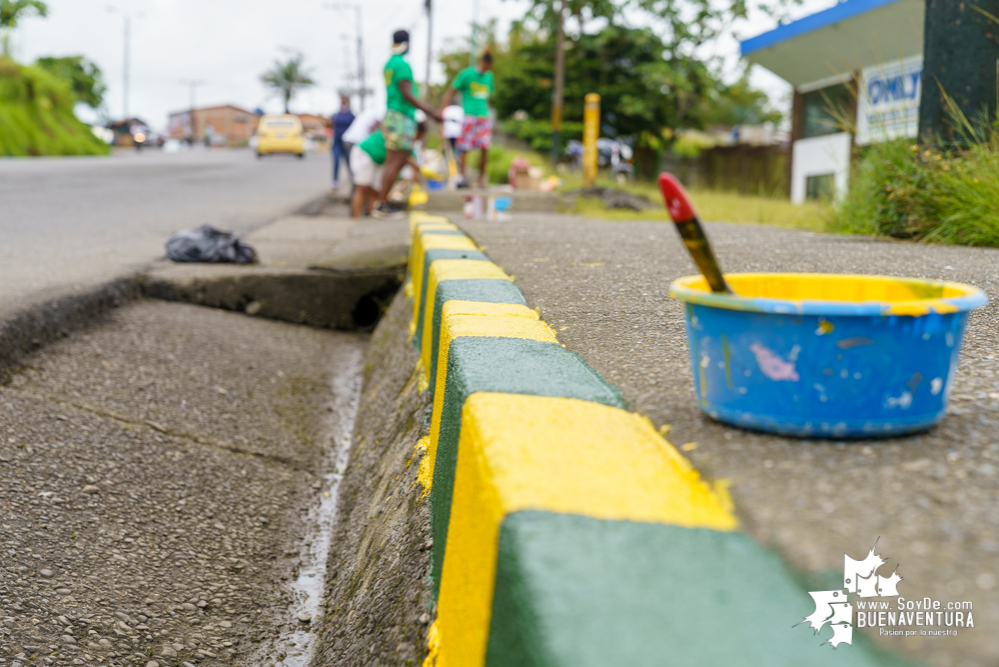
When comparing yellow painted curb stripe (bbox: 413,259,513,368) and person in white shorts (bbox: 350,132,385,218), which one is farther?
person in white shorts (bbox: 350,132,385,218)

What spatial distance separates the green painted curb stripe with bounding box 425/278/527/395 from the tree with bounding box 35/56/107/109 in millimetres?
52891

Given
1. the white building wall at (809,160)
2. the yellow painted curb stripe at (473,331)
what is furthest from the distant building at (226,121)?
the yellow painted curb stripe at (473,331)

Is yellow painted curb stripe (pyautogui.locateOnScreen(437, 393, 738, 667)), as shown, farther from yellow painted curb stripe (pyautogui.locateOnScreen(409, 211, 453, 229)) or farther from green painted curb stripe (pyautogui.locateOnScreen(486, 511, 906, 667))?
yellow painted curb stripe (pyautogui.locateOnScreen(409, 211, 453, 229))

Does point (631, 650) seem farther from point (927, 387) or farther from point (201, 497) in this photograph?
point (201, 497)

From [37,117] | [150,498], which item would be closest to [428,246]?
[150,498]

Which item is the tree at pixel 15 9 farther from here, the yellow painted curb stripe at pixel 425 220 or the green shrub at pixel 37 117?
the yellow painted curb stripe at pixel 425 220

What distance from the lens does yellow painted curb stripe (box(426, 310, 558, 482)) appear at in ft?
5.22

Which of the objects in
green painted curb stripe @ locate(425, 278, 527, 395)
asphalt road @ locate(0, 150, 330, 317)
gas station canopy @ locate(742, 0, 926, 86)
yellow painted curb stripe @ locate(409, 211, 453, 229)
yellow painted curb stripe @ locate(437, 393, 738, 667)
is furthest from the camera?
gas station canopy @ locate(742, 0, 926, 86)

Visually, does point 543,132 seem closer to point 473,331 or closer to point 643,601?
point 473,331

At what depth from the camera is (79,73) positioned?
50.2 m

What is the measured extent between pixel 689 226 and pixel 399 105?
6404 millimetres

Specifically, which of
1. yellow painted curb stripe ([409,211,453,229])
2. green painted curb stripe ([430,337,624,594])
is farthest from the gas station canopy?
green painted curb stripe ([430,337,624,594])

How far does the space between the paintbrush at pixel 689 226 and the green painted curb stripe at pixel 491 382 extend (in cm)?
→ 28

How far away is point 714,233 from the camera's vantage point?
507cm
